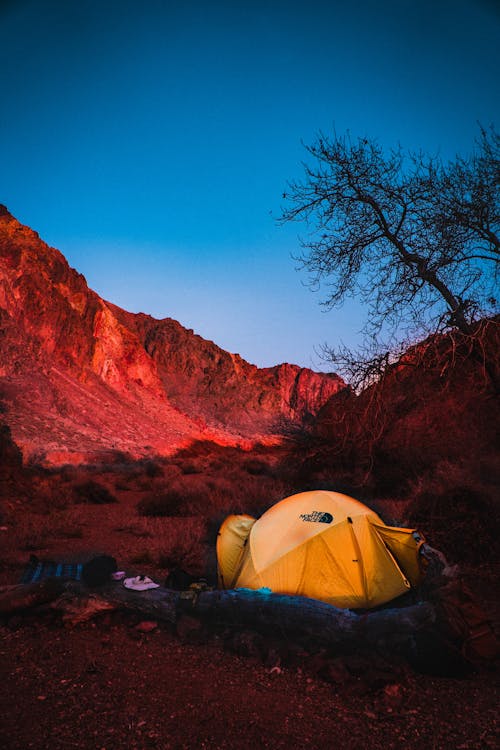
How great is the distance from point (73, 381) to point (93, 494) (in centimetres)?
2491

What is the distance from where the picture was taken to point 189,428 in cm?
4400

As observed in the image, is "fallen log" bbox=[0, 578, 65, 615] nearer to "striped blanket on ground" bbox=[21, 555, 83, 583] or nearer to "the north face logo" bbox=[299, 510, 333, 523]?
"striped blanket on ground" bbox=[21, 555, 83, 583]

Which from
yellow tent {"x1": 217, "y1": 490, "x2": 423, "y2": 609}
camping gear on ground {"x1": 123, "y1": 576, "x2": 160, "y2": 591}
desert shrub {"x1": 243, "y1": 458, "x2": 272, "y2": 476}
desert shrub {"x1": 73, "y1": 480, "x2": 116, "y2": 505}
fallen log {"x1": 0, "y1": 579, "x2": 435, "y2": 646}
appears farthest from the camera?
desert shrub {"x1": 243, "y1": 458, "x2": 272, "y2": 476}

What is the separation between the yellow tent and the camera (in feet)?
14.8

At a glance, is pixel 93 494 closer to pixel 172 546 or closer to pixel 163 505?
pixel 163 505

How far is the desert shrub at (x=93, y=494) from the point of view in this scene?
13062mm

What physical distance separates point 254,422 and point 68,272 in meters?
33.8

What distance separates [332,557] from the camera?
458cm

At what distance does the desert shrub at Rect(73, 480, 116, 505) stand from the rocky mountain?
6.26 m

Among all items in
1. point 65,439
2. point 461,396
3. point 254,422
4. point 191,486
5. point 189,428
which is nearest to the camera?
point 461,396

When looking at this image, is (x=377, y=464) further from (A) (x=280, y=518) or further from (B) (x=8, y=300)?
(B) (x=8, y=300)

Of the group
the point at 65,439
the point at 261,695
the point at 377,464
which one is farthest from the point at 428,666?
the point at 65,439

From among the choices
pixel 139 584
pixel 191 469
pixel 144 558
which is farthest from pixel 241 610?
pixel 191 469

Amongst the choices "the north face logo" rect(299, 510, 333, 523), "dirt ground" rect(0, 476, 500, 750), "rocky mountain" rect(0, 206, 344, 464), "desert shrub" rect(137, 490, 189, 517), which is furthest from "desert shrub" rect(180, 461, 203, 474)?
"dirt ground" rect(0, 476, 500, 750)
